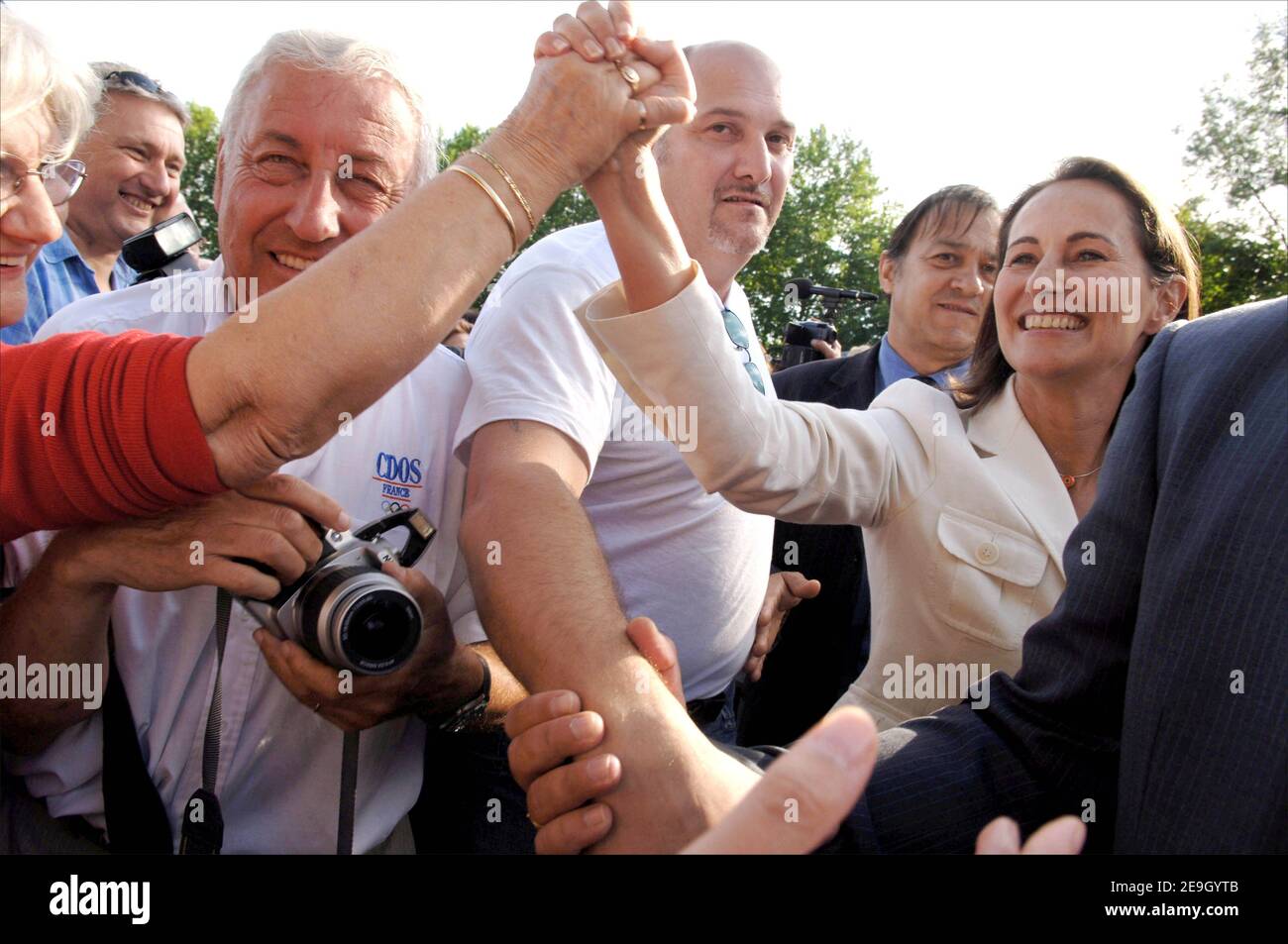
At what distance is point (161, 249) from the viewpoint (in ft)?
9.49

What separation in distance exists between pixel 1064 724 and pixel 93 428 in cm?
130

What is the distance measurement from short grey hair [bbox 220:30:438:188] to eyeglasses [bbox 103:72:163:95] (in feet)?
6.04

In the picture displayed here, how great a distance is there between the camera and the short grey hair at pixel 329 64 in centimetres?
203

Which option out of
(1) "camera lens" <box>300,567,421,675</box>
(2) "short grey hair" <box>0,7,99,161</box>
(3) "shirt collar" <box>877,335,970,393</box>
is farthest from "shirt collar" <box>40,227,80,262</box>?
(3) "shirt collar" <box>877,335,970,393</box>

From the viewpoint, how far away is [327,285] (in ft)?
4.33

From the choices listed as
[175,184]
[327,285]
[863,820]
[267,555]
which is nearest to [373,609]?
[267,555]

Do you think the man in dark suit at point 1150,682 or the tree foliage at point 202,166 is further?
the tree foliage at point 202,166

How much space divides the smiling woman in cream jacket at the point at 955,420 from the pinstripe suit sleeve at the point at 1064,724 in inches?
26.3
